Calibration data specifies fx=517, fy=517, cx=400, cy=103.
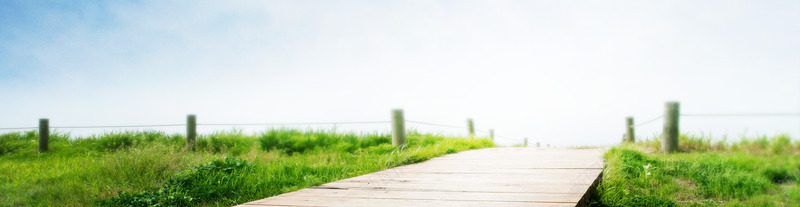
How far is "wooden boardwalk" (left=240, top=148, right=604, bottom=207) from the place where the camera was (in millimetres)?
2811

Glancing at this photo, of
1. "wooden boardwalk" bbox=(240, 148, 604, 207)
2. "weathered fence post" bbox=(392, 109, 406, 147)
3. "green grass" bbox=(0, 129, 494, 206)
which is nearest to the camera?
"wooden boardwalk" bbox=(240, 148, 604, 207)

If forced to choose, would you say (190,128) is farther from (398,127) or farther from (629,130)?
(629,130)

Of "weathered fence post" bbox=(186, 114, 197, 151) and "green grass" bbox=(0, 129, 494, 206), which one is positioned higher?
"weathered fence post" bbox=(186, 114, 197, 151)

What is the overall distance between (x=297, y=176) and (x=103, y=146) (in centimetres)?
685

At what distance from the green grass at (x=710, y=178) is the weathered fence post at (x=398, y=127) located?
3.01 meters

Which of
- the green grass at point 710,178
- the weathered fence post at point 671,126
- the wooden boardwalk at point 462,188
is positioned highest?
the weathered fence post at point 671,126

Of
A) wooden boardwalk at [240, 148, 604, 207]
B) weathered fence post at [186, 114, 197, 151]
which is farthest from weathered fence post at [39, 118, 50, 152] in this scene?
wooden boardwalk at [240, 148, 604, 207]

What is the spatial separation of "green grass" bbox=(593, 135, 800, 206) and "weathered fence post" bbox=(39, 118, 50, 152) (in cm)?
1046

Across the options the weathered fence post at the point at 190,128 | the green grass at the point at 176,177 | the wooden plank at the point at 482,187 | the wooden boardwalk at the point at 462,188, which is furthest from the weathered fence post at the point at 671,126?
the weathered fence post at the point at 190,128

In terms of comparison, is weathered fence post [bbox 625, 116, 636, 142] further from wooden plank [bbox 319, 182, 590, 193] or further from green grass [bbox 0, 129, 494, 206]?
wooden plank [bbox 319, 182, 590, 193]

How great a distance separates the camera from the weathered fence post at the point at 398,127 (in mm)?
7680

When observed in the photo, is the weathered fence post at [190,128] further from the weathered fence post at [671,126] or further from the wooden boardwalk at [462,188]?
the weathered fence post at [671,126]

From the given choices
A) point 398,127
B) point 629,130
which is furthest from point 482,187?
point 629,130

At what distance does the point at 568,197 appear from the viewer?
2832 mm
